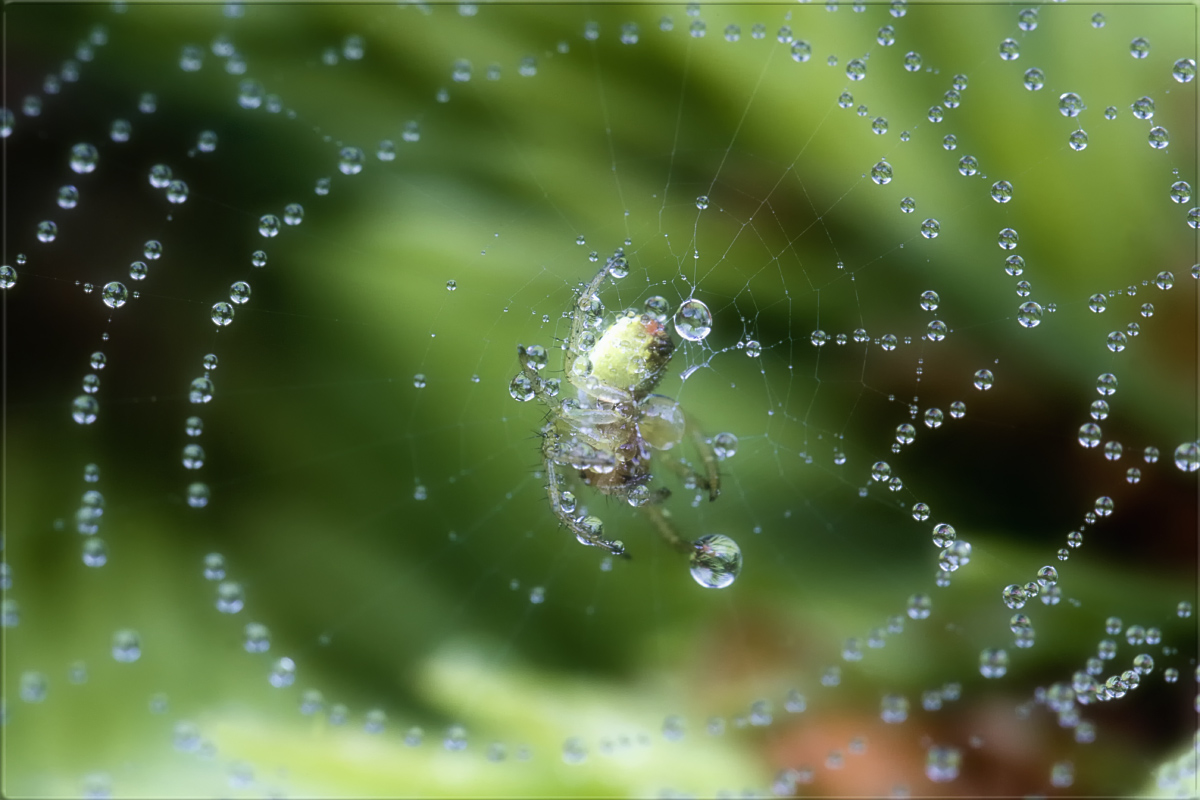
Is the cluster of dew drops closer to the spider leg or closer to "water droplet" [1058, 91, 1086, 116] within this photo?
the spider leg

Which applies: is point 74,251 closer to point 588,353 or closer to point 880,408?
point 588,353

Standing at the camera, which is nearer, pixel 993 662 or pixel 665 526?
pixel 993 662

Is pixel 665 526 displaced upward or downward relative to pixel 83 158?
downward

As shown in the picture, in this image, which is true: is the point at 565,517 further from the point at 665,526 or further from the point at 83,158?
the point at 83,158

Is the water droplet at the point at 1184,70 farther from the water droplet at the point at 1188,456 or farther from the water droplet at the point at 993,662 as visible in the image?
the water droplet at the point at 993,662

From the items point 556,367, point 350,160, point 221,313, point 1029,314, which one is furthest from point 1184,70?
point 221,313

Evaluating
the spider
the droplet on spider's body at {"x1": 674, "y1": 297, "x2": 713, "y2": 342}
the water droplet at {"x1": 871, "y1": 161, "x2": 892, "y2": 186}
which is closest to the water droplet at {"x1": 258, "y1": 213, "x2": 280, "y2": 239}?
the spider

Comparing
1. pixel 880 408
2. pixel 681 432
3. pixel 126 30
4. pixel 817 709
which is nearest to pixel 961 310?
pixel 880 408
